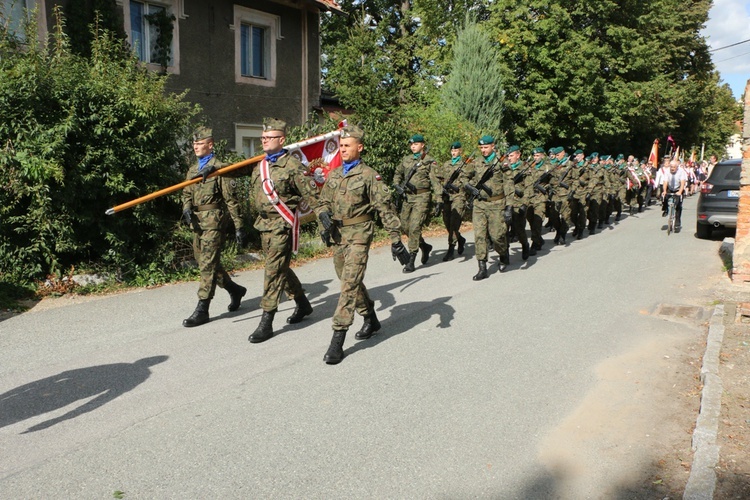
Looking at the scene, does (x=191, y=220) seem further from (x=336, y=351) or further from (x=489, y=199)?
(x=489, y=199)

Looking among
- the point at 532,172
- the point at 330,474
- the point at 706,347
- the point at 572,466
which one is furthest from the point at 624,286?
the point at 330,474

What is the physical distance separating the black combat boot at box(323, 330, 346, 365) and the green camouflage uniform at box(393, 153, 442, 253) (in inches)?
194

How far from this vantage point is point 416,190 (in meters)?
10.6

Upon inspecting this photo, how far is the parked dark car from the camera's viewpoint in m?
13.2

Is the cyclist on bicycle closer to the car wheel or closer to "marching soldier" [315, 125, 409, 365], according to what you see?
the car wheel

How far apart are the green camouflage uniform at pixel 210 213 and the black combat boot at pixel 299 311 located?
2.96ft

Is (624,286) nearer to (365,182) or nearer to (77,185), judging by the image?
(365,182)

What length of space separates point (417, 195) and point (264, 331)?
16.4 ft

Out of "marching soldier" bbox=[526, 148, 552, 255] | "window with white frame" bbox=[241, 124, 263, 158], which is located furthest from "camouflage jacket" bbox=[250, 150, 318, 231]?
"window with white frame" bbox=[241, 124, 263, 158]

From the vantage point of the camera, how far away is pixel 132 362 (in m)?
5.62

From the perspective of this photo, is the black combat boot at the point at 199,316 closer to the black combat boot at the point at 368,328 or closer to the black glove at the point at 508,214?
the black combat boot at the point at 368,328

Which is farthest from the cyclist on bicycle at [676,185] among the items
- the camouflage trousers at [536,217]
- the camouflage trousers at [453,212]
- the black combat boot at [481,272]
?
the black combat boot at [481,272]

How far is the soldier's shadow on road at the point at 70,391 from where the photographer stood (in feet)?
14.9

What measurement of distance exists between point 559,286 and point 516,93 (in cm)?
2191
